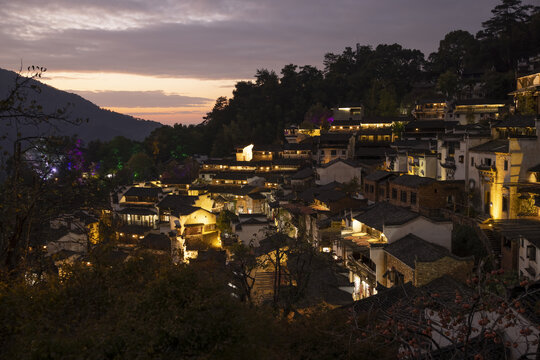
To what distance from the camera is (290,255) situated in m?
28.3

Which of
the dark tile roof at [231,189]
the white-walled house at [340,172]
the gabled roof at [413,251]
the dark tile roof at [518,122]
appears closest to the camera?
the gabled roof at [413,251]

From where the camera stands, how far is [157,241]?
41.5 meters

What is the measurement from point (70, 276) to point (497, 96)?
57.9 m

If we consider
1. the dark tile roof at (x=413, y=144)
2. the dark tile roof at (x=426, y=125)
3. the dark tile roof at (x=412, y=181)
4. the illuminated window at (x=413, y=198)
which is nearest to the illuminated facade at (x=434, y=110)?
the dark tile roof at (x=426, y=125)

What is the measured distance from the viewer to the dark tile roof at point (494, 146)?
88.7 ft

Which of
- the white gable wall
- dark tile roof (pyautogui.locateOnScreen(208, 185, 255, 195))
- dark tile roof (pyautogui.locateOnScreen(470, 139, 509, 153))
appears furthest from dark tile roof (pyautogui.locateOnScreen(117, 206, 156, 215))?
dark tile roof (pyautogui.locateOnScreen(470, 139, 509, 153))

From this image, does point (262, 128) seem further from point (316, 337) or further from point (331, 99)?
point (316, 337)

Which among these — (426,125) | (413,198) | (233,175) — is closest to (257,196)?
(233,175)

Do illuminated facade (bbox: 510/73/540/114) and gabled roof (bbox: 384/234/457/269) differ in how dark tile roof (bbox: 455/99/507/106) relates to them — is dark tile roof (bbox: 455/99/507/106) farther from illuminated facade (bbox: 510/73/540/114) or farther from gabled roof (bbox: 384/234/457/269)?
gabled roof (bbox: 384/234/457/269)

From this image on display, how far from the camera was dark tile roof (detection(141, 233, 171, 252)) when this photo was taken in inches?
1585

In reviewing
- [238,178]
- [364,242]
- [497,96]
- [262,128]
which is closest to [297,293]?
[364,242]

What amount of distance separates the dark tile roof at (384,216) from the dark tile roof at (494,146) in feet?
23.8

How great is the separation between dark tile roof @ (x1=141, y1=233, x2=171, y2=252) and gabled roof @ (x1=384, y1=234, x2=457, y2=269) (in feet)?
77.4

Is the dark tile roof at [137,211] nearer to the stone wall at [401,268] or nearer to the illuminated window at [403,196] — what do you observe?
the illuminated window at [403,196]
